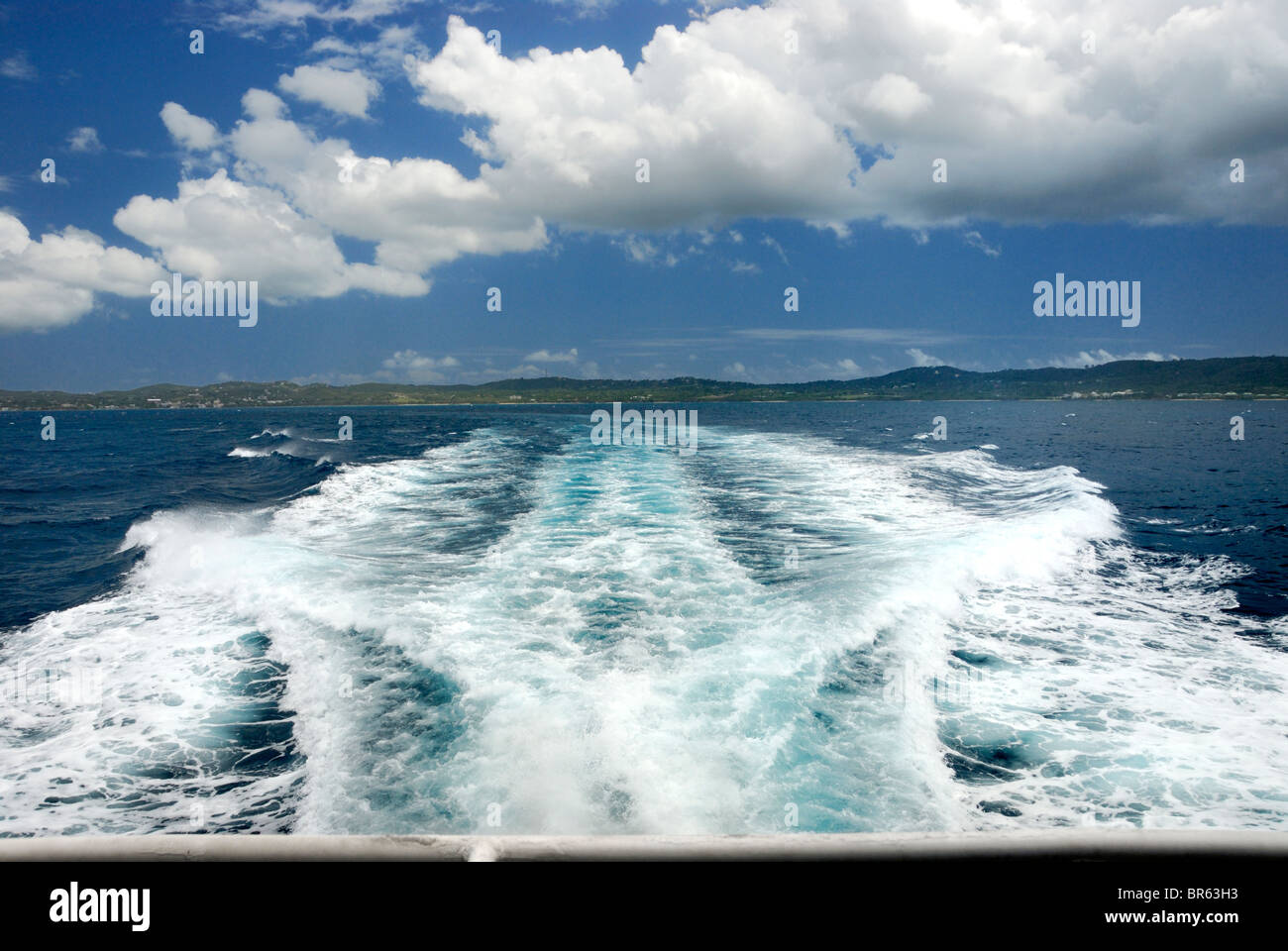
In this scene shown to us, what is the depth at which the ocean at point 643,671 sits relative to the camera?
18.4ft

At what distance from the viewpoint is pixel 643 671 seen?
7824 mm

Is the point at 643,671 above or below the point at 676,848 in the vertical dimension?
below

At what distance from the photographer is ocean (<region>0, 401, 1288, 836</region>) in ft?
18.4

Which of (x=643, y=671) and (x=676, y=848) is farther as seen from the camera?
(x=643, y=671)

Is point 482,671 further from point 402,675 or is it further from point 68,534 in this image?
point 68,534

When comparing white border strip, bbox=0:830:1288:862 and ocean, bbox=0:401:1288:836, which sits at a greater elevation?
white border strip, bbox=0:830:1288:862

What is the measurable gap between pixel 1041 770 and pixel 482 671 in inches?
232

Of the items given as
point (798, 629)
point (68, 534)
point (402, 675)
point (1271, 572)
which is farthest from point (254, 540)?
point (1271, 572)

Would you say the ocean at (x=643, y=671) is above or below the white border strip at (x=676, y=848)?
below

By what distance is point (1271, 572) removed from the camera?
13.2 meters

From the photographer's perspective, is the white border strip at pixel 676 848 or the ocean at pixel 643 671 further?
the ocean at pixel 643 671

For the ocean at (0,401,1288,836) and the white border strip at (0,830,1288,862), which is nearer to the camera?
the white border strip at (0,830,1288,862)
